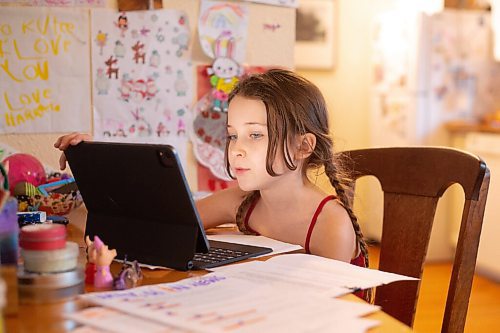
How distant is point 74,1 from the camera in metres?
1.62

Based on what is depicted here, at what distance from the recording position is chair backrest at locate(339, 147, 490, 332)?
1.12 meters

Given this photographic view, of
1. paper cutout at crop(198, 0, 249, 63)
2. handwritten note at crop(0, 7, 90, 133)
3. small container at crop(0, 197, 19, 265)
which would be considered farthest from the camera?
paper cutout at crop(198, 0, 249, 63)

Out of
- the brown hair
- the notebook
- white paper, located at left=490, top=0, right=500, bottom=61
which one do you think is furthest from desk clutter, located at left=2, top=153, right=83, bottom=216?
white paper, located at left=490, top=0, right=500, bottom=61

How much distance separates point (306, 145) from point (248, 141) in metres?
0.17

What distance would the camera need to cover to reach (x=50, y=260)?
0.81 m

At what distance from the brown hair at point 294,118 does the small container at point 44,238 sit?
490 millimetres

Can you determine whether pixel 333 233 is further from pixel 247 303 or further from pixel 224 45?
pixel 224 45

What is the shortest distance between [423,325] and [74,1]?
1.93 metres

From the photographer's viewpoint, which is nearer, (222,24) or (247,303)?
(247,303)

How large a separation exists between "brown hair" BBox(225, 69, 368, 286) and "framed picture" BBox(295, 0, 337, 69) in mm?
3225

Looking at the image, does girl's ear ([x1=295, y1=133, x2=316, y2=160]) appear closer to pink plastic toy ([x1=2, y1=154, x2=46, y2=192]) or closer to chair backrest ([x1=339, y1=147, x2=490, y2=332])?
chair backrest ([x1=339, y1=147, x2=490, y2=332])

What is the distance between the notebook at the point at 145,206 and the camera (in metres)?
0.92

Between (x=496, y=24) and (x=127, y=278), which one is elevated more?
(x=496, y=24)

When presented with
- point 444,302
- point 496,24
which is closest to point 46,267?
point 444,302
